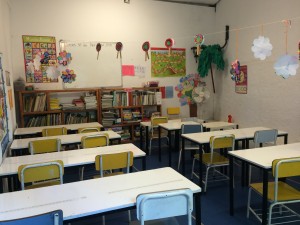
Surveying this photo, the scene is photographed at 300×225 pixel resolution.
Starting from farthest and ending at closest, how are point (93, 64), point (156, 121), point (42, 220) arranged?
point (93, 64), point (156, 121), point (42, 220)

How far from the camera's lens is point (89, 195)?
186 centimetres

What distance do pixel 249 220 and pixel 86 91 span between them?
14.2ft

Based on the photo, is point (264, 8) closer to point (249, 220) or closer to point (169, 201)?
point (249, 220)

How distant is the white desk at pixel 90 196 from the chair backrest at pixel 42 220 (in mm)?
109

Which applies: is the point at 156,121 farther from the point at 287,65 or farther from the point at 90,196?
the point at 90,196

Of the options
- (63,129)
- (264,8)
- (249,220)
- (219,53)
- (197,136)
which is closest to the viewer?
(249,220)

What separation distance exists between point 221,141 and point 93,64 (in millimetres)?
3762

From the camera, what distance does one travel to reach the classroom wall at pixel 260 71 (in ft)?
16.0

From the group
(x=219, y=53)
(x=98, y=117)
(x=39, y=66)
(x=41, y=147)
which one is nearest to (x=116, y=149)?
(x=41, y=147)

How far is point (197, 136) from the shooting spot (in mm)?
3758

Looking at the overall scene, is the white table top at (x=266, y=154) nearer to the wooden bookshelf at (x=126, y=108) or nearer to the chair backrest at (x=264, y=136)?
the chair backrest at (x=264, y=136)

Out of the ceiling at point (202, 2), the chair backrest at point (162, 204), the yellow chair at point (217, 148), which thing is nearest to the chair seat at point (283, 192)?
the yellow chair at point (217, 148)

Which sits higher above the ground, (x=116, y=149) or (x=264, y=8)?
(x=264, y=8)

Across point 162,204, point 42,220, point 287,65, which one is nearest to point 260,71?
point 287,65
